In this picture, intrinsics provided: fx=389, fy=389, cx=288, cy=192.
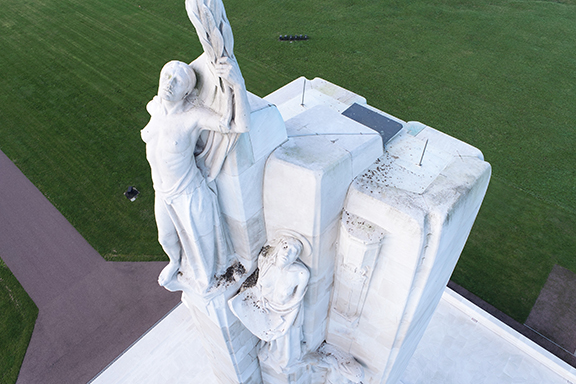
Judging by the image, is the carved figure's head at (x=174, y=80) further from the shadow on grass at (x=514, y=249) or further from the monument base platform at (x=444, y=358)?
the shadow on grass at (x=514, y=249)

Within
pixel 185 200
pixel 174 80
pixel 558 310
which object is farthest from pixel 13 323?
pixel 558 310

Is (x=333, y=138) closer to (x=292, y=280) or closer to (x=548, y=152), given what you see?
(x=292, y=280)

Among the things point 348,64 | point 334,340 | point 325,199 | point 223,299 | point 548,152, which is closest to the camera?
point 325,199

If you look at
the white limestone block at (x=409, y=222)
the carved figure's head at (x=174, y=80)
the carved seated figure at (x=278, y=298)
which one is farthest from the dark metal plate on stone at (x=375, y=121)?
the carved figure's head at (x=174, y=80)

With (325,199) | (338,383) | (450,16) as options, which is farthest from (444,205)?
(450,16)

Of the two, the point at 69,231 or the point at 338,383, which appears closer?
the point at 338,383
